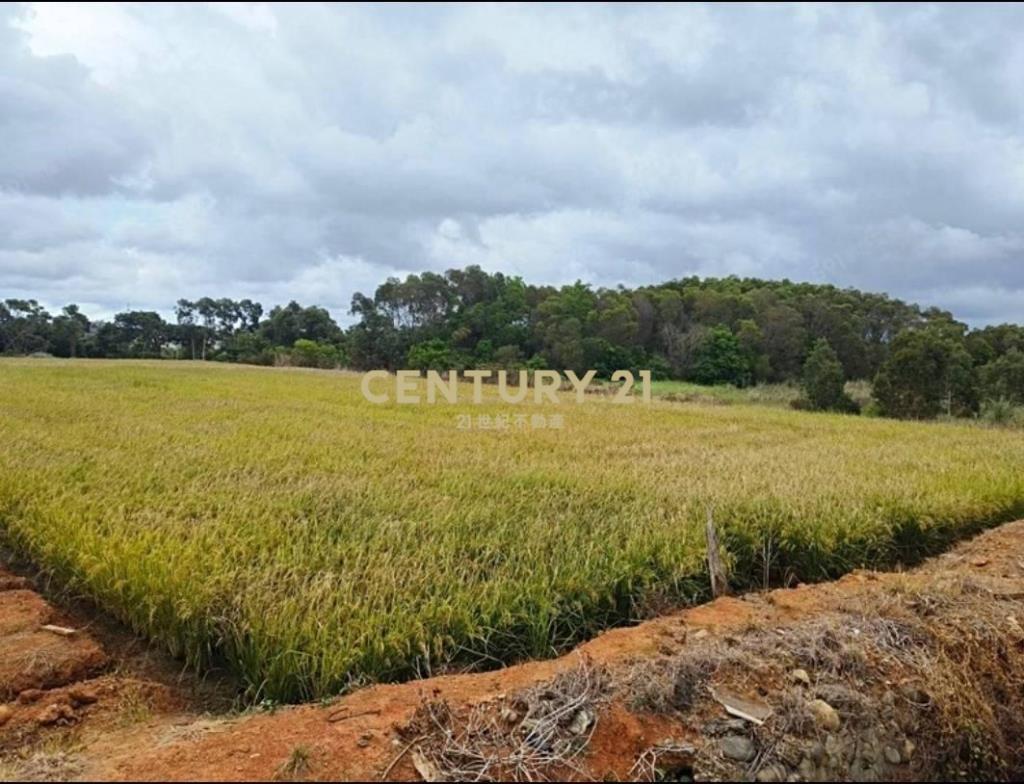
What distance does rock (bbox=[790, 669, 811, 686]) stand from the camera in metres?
3.01

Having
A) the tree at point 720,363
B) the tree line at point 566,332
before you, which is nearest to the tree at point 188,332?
the tree line at point 566,332

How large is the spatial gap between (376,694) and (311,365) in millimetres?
51010

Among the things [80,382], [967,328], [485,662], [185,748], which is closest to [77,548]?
[185,748]

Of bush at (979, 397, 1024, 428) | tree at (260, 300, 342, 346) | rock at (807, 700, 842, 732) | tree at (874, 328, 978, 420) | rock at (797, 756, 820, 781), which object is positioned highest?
tree at (260, 300, 342, 346)

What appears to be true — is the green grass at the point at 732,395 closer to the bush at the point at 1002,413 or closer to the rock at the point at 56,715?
the bush at the point at 1002,413

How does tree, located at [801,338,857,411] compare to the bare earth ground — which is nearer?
the bare earth ground

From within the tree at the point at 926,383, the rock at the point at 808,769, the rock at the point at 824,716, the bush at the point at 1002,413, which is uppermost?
the tree at the point at 926,383

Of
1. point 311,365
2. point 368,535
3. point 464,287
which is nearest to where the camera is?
point 368,535

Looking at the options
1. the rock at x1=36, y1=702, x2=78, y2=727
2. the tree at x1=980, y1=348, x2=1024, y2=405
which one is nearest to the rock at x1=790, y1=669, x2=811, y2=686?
the rock at x1=36, y1=702, x2=78, y2=727

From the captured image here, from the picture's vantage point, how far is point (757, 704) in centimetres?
283

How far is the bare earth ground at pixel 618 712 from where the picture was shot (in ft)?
7.89

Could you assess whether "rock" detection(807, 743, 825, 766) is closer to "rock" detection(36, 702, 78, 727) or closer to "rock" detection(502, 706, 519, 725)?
"rock" detection(502, 706, 519, 725)

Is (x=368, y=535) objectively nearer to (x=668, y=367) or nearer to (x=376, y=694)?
(x=376, y=694)

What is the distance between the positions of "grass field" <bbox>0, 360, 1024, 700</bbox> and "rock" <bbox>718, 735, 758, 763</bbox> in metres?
1.46
